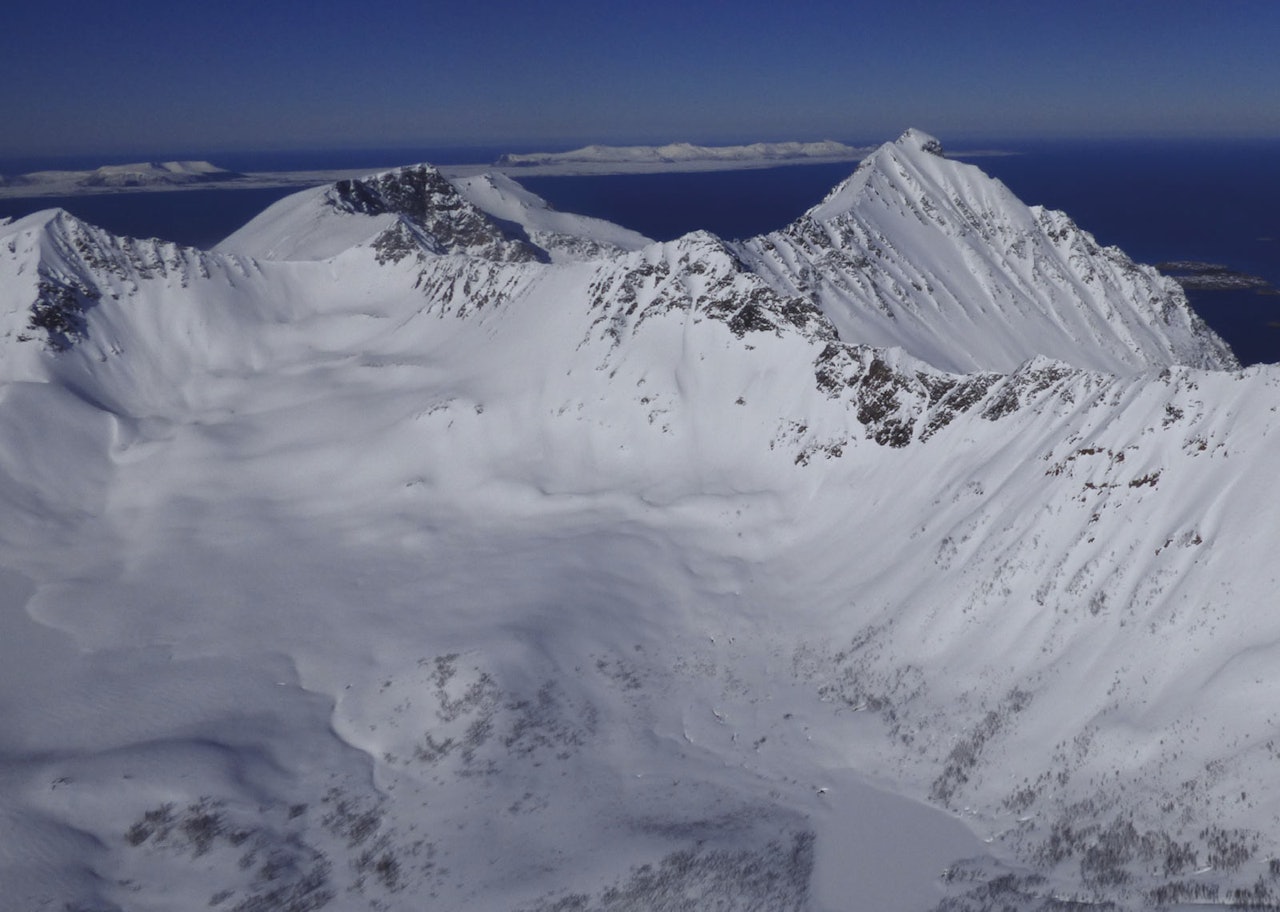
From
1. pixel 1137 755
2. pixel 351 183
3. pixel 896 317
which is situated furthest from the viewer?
pixel 351 183

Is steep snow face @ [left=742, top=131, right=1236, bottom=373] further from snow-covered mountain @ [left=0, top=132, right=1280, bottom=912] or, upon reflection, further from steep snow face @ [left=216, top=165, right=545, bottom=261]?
steep snow face @ [left=216, top=165, right=545, bottom=261]

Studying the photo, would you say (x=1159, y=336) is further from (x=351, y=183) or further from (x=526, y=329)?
(x=351, y=183)

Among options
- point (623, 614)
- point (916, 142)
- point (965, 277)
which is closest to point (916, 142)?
point (916, 142)

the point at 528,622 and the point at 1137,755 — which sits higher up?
the point at 1137,755

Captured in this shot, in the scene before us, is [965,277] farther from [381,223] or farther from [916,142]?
[381,223]

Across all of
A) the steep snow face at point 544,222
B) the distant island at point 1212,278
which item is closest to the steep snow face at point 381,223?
the steep snow face at point 544,222

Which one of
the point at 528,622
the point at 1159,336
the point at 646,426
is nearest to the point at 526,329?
the point at 646,426

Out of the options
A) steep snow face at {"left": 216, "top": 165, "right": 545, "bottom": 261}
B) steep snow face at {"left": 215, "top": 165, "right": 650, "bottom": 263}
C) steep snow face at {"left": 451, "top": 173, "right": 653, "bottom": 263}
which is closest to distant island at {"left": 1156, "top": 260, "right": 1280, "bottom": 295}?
steep snow face at {"left": 451, "top": 173, "right": 653, "bottom": 263}
